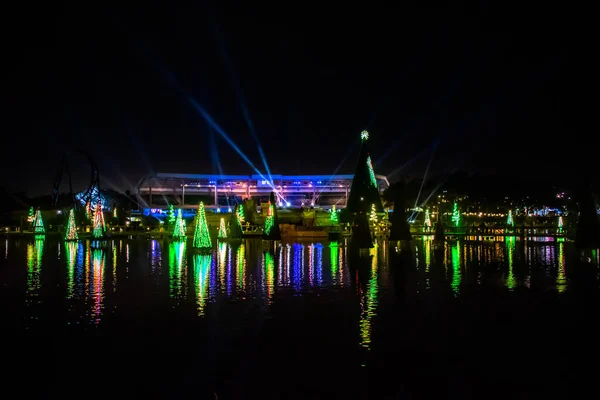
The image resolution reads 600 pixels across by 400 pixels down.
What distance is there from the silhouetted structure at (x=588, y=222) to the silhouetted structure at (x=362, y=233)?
9735mm

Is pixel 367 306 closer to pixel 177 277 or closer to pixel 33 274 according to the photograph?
pixel 177 277

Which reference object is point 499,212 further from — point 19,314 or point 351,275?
point 19,314

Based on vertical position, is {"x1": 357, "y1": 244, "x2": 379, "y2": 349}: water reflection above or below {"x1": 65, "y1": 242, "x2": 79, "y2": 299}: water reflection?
below

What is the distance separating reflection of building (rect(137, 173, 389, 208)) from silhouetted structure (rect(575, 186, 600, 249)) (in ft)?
245

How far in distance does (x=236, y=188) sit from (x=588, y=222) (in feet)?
266

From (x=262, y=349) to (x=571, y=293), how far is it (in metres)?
8.25

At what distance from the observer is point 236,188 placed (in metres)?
104

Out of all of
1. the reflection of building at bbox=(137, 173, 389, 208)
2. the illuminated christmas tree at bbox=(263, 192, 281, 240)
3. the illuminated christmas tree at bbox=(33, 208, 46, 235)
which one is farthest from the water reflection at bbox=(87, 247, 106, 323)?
the reflection of building at bbox=(137, 173, 389, 208)

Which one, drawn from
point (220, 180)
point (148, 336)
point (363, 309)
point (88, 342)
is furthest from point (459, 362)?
point (220, 180)

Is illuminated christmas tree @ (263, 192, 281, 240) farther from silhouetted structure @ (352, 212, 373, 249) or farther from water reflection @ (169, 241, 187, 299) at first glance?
water reflection @ (169, 241, 187, 299)

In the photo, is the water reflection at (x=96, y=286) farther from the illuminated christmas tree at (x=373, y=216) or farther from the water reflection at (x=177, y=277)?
the illuminated christmas tree at (x=373, y=216)

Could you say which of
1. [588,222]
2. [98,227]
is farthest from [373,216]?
[98,227]

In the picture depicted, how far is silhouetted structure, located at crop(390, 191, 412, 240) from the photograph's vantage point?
33625 mm

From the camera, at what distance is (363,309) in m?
11.2
